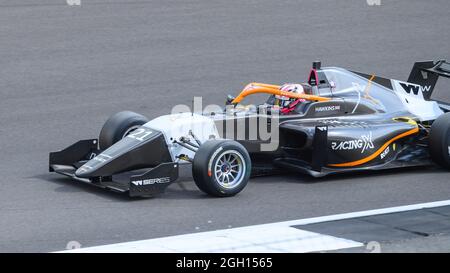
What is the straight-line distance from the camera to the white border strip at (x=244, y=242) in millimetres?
8828

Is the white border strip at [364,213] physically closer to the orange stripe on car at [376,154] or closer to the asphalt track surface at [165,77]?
the asphalt track surface at [165,77]

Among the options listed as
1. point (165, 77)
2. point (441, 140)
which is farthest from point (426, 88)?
point (165, 77)

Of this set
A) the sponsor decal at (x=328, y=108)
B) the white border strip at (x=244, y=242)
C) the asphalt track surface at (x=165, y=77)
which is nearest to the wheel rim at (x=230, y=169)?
the asphalt track surface at (x=165, y=77)

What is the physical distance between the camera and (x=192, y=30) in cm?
2012

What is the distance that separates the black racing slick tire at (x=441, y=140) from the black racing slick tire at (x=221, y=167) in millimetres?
2419

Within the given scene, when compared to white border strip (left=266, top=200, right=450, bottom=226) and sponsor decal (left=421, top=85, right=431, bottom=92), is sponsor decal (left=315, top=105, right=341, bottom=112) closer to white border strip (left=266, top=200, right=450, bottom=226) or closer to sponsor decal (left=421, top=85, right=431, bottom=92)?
sponsor decal (left=421, top=85, right=431, bottom=92)

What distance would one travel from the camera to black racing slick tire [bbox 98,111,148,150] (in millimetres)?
12086

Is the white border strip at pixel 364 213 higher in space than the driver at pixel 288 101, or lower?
lower

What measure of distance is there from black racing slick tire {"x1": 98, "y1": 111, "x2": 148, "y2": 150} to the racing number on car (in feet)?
1.87

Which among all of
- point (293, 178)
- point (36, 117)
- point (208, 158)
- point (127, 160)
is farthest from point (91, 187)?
point (36, 117)

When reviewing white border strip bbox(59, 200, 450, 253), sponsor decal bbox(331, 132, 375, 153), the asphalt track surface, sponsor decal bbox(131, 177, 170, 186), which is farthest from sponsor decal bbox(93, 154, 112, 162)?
sponsor decal bbox(331, 132, 375, 153)

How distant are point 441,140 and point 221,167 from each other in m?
2.78

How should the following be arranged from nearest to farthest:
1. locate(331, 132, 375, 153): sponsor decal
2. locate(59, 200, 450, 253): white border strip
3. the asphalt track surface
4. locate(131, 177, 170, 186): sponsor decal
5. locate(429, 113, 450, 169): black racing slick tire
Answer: locate(59, 200, 450, 253): white border strip, the asphalt track surface, locate(131, 177, 170, 186): sponsor decal, locate(331, 132, 375, 153): sponsor decal, locate(429, 113, 450, 169): black racing slick tire
